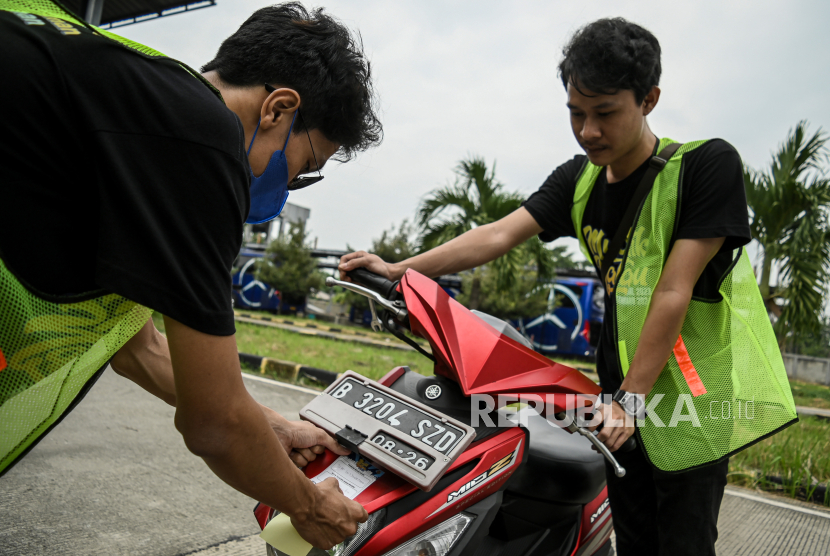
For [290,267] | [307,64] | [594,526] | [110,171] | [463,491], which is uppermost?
[307,64]

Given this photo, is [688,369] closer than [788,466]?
Yes

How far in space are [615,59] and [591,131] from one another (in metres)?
0.22

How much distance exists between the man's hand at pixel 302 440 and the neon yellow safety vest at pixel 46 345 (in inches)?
19.7

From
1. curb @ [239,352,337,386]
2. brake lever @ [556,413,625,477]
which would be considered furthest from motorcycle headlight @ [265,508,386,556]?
curb @ [239,352,337,386]

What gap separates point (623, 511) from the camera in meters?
1.91

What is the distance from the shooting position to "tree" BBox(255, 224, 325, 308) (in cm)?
2540

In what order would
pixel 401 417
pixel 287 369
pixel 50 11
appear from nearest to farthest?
1. pixel 50 11
2. pixel 401 417
3. pixel 287 369

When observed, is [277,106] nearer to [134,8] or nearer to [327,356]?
[327,356]

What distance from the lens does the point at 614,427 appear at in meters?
1.54

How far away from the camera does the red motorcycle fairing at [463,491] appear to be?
135 cm

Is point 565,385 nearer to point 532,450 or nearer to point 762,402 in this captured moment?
point 532,450

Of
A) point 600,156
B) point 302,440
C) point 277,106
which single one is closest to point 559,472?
point 302,440

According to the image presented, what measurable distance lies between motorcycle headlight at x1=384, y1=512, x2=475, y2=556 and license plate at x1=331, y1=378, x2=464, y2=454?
0.59 feet

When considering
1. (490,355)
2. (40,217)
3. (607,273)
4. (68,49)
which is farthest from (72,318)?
(607,273)
